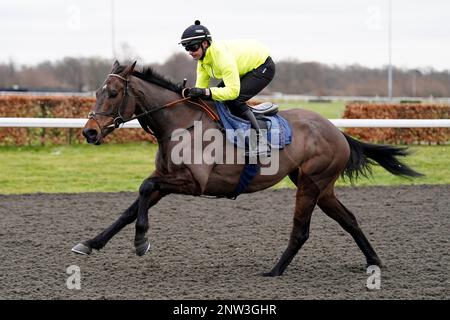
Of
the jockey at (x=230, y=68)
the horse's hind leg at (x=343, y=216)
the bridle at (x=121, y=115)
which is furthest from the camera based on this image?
the horse's hind leg at (x=343, y=216)

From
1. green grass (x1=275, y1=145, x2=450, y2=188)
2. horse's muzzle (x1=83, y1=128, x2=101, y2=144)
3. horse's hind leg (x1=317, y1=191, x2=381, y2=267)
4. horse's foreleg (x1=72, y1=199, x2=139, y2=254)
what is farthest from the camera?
green grass (x1=275, y1=145, x2=450, y2=188)

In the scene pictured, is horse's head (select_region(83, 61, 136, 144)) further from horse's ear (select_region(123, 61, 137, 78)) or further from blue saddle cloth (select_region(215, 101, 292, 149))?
blue saddle cloth (select_region(215, 101, 292, 149))

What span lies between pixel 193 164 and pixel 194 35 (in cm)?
108

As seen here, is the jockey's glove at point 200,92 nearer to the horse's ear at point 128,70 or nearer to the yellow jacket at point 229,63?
the yellow jacket at point 229,63

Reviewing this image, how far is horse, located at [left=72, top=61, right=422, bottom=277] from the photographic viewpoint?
5.72 metres

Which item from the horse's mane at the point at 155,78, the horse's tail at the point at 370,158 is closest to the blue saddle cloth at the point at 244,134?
the horse's mane at the point at 155,78

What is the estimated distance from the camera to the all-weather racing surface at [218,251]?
5402 millimetres

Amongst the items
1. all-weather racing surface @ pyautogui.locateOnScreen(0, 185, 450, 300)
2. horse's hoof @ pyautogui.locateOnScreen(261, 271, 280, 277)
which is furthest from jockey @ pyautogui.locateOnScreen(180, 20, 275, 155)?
all-weather racing surface @ pyautogui.locateOnScreen(0, 185, 450, 300)

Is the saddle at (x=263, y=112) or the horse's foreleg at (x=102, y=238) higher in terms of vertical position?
the saddle at (x=263, y=112)

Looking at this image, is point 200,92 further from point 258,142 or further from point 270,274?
point 270,274

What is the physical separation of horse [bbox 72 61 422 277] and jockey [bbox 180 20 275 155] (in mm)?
230
